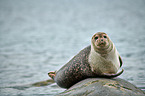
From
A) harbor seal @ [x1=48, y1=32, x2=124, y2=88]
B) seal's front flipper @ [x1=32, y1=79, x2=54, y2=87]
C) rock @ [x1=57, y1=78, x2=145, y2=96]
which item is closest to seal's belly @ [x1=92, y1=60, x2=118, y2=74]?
harbor seal @ [x1=48, y1=32, x2=124, y2=88]

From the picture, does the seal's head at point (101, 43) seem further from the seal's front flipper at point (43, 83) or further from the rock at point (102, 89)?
the seal's front flipper at point (43, 83)

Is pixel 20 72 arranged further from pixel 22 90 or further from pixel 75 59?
pixel 75 59

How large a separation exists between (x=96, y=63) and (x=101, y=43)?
0.45 metres

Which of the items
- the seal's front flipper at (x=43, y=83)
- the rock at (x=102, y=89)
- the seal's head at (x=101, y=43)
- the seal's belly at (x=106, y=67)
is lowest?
the rock at (x=102, y=89)

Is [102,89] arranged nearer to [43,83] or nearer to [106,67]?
[106,67]

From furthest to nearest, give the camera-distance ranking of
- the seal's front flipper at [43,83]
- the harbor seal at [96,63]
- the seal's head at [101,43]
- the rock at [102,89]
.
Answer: the seal's front flipper at [43,83], the harbor seal at [96,63], the seal's head at [101,43], the rock at [102,89]

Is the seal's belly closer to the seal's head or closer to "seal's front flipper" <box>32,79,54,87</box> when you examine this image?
the seal's head

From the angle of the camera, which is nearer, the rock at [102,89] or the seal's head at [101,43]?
the rock at [102,89]

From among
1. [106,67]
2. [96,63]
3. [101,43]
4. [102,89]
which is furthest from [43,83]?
[102,89]

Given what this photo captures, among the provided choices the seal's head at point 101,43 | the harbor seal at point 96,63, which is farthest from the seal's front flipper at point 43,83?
the seal's head at point 101,43

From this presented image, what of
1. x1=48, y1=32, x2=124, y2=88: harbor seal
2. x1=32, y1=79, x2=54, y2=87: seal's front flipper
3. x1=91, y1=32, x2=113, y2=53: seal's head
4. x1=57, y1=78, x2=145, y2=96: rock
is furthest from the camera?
x1=32, y1=79, x2=54, y2=87: seal's front flipper

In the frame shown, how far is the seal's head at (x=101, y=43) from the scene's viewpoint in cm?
450

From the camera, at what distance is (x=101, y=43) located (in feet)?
14.7

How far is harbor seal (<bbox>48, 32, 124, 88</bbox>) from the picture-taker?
4605 mm
